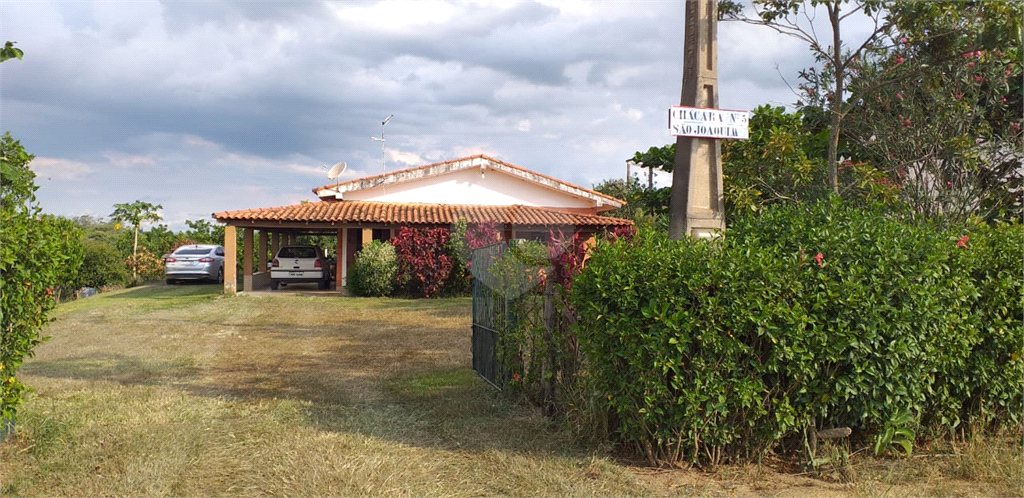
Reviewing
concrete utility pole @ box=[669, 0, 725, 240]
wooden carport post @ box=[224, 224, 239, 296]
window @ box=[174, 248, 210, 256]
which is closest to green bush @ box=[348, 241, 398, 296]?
wooden carport post @ box=[224, 224, 239, 296]

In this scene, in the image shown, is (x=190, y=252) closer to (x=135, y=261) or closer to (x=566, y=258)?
(x=135, y=261)

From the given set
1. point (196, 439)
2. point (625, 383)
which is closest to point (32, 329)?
point (196, 439)

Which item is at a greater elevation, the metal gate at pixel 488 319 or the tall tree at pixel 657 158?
the tall tree at pixel 657 158

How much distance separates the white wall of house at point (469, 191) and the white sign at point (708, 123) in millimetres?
21269

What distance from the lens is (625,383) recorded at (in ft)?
17.3

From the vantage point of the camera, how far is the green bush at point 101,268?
27.5m

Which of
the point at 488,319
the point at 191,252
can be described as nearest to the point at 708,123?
the point at 488,319

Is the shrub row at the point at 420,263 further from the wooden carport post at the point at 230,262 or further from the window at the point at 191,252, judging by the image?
the window at the point at 191,252

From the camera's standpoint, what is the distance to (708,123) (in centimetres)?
661

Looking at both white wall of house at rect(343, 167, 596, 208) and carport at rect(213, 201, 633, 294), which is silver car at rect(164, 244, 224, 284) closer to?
carport at rect(213, 201, 633, 294)

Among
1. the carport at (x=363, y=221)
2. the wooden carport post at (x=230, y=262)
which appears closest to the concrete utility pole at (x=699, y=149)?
the carport at (x=363, y=221)

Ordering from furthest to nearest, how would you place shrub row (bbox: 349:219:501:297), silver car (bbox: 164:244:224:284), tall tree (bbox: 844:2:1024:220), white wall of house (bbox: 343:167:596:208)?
silver car (bbox: 164:244:224:284) → white wall of house (bbox: 343:167:596:208) → shrub row (bbox: 349:219:501:297) → tall tree (bbox: 844:2:1024:220)

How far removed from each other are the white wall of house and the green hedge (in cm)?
2230

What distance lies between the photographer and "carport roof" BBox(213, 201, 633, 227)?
2359cm
